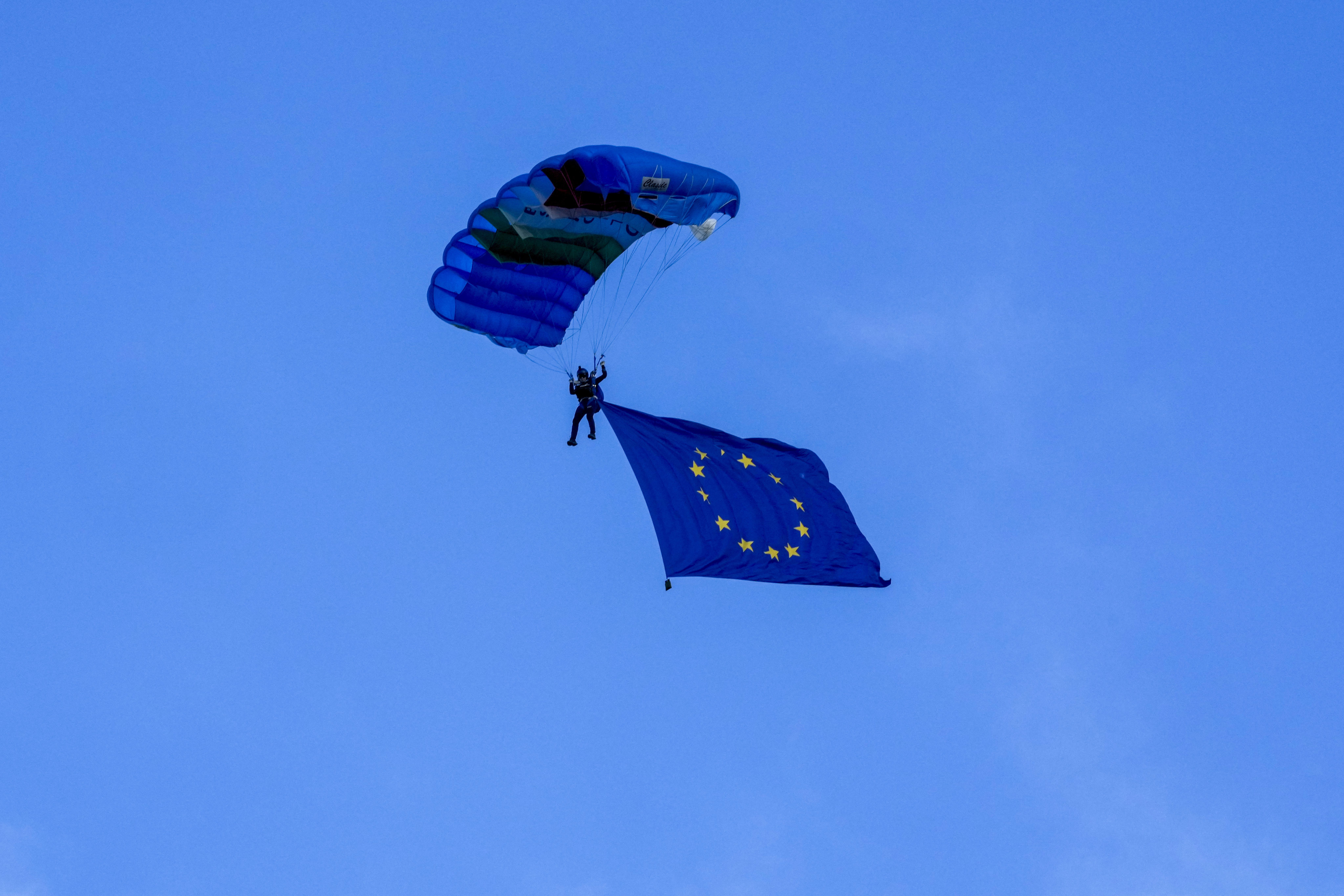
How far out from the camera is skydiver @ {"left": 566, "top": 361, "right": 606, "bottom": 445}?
21875 millimetres

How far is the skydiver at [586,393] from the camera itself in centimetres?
2188

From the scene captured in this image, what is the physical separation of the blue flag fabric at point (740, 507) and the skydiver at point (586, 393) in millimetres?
Answer: 351

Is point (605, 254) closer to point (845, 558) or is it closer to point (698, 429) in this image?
point (698, 429)

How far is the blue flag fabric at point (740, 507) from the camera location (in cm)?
2081

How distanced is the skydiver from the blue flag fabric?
351 millimetres

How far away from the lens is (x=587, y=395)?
861 inches

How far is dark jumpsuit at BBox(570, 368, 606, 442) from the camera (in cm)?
2188

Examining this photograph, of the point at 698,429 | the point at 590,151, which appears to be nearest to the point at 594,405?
the point at 698,429

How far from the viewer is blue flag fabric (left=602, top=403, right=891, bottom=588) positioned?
20.8 metres

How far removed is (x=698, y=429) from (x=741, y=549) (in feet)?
6.84

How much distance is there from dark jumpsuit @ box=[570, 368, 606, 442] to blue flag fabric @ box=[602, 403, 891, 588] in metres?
0.32

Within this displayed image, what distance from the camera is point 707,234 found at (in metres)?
21.7

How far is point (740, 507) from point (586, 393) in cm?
295

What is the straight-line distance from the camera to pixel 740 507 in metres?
21.7
